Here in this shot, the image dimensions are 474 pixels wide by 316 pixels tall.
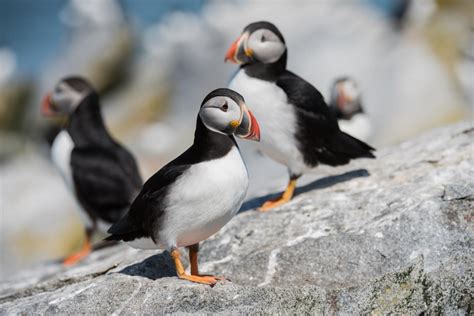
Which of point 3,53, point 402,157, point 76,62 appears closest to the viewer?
point 402,157

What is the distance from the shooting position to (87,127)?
26.5ft

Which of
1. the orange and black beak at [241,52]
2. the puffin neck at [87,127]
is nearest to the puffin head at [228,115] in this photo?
the orange and black beak at [241,52]

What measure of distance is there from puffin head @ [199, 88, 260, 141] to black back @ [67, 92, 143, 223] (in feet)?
10.7

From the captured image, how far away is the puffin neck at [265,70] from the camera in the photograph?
20.8ft

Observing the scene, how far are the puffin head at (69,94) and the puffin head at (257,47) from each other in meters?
2.59

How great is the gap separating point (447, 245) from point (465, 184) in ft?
2.56

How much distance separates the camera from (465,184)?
544cm

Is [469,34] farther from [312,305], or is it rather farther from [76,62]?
[312,305]

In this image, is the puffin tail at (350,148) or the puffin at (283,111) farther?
the puffin tail at (350,148)

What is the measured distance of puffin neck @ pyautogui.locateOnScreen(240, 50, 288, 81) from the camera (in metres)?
6.33

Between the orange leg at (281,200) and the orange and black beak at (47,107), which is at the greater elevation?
the orange and black beak at (47,107)

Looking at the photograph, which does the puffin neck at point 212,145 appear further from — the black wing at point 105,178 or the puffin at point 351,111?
the puffin at point 351,111

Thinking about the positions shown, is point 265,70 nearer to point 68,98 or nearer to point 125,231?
point 125,231

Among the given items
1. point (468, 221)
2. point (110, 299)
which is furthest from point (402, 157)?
point (110, 299)
